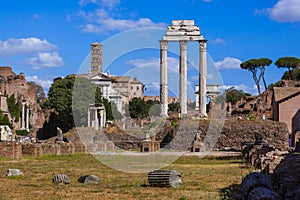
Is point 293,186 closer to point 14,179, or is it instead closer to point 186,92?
point 14,179

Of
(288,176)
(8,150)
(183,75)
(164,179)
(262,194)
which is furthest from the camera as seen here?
(183,75)

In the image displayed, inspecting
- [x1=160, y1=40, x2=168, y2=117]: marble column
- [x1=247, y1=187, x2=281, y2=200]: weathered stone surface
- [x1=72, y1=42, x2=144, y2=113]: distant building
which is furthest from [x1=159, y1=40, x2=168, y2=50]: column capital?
[x1=247, y1=187, x2=281, y2=200]: weathered stone surface

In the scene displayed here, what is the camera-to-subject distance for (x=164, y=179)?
16.3m

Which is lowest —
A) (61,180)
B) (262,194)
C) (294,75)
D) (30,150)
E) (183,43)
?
(61,180)

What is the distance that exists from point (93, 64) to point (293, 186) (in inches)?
5242

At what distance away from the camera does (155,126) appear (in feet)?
183

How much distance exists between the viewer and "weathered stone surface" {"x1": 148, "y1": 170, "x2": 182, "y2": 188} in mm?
16234

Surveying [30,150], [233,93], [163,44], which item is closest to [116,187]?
[30,150]

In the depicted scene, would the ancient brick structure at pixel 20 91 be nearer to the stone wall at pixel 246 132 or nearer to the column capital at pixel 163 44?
A: the column capital at pixel 163 44

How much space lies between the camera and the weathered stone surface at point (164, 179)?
16.2 meters

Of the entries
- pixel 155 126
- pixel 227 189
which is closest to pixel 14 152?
pixel 227 189

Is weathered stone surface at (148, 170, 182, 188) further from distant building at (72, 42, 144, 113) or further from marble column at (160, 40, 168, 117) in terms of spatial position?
distant building at (72, 42, 144, 113)

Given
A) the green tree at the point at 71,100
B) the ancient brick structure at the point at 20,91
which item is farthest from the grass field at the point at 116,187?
the ancient brick structure at the point at 20,91

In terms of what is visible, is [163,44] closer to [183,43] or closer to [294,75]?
[183,43]
